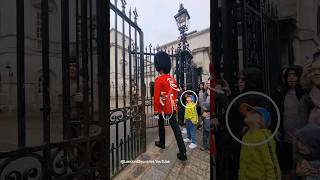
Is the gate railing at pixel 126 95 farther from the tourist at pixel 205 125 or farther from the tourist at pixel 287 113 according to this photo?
the tourist at pixel 287 113

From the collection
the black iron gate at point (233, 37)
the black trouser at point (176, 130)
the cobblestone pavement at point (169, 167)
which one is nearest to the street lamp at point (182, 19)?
the black trouser at point (176, 130)

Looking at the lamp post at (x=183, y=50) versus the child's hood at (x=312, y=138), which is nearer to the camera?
the child's hood at (x=312, y=138)

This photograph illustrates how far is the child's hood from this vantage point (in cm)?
205

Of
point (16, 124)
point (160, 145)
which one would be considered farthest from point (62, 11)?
point (160, 145)

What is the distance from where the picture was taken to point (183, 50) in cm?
967

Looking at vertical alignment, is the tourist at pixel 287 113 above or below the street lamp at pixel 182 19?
below

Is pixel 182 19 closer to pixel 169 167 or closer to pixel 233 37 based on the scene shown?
pixel 169 167

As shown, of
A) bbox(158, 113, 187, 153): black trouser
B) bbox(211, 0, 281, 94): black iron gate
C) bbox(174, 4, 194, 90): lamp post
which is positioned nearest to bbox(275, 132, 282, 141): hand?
bbox(211, 0, 281, 94): black iron gate

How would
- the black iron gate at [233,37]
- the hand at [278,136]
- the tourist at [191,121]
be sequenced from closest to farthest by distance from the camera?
the black iron gate at [233,37] → the hand at [278,136] → the tourist at [191,121]

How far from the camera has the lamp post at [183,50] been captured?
361 inches

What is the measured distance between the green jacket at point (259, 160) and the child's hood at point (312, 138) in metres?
0.33

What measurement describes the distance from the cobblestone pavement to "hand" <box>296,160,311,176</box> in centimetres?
217

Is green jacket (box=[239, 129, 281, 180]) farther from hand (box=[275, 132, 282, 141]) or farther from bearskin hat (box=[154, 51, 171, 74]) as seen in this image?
bearskin hat (box=[154, 51, 171, 74])

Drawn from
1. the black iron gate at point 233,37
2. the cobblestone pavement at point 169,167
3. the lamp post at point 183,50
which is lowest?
the cobblestone pavement at point 169,167
